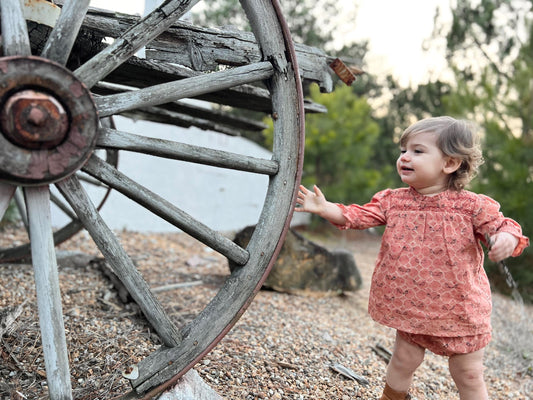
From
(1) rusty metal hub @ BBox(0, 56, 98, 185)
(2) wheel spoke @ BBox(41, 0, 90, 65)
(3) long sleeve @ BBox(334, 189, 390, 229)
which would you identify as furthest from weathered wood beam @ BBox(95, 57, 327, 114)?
(3) long sleeve @ BBox(334, 189, 390, 229)

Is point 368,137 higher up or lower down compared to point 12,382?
higher up

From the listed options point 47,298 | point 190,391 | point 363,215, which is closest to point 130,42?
point 47,298

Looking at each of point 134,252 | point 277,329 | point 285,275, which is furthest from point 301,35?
point 277,329

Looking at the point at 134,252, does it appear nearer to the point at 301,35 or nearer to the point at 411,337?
the point at 411,337

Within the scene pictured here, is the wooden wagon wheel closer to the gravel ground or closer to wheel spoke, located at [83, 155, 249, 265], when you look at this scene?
wheel spoke, located at [83, 155, 249, 265]

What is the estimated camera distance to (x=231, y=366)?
2217 millimetres

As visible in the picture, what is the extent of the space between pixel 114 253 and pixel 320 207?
829mm

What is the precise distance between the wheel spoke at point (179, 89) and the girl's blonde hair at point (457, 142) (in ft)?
2.13

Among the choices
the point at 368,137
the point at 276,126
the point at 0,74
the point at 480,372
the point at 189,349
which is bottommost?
the point at 189,349

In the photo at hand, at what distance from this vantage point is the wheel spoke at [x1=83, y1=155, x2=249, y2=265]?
1.53 meters

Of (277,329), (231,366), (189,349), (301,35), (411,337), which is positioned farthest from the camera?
(301,35)

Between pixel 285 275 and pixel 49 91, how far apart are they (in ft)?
8.87

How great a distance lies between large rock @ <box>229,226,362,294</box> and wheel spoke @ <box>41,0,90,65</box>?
2.38m

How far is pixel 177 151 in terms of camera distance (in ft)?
5.31
